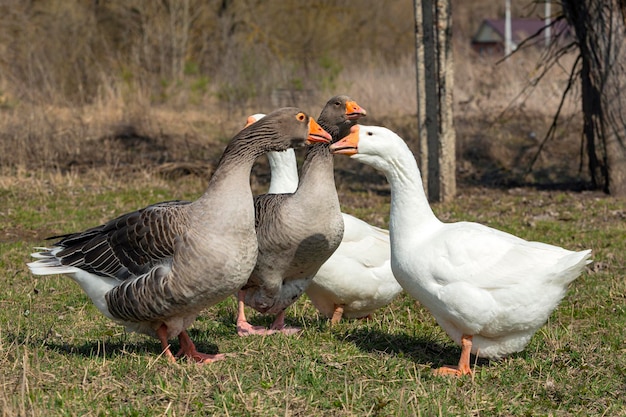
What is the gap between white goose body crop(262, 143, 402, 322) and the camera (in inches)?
258

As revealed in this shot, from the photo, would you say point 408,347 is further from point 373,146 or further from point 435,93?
point 435,93

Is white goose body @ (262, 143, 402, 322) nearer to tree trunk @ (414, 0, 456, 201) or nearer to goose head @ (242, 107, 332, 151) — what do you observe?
goose head @ (242, 107, 332, 151)

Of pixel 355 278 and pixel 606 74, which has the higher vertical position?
pixel 606 74

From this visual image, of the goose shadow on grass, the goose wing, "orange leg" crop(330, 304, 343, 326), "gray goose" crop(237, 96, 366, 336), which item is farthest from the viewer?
"orange leg" crop(330, 304, 343, 326)

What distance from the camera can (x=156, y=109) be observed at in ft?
69.6

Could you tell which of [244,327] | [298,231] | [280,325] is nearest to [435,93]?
[280,325]

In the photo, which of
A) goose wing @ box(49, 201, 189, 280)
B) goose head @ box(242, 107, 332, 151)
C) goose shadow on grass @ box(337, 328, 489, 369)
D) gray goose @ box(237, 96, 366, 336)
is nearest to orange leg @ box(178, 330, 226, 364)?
goose wing @ box(49, 201, 189, 280)

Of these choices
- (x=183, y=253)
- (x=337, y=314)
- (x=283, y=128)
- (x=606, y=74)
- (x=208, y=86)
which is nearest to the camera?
(x=183, y=253)

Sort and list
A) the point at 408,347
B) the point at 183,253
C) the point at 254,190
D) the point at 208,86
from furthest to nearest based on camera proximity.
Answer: the point at 208,86
the point at 254,190
the point at 408,347
the point at 183,253

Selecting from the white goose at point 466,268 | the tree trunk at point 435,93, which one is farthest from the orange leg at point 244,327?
the tree trunk at point 435,93

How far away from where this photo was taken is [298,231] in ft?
19.5

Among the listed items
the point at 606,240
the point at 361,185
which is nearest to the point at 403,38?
the point at 361,185

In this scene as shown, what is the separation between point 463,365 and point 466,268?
0.66 metres

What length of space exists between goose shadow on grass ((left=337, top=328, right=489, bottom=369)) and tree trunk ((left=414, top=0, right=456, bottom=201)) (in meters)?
6.24
